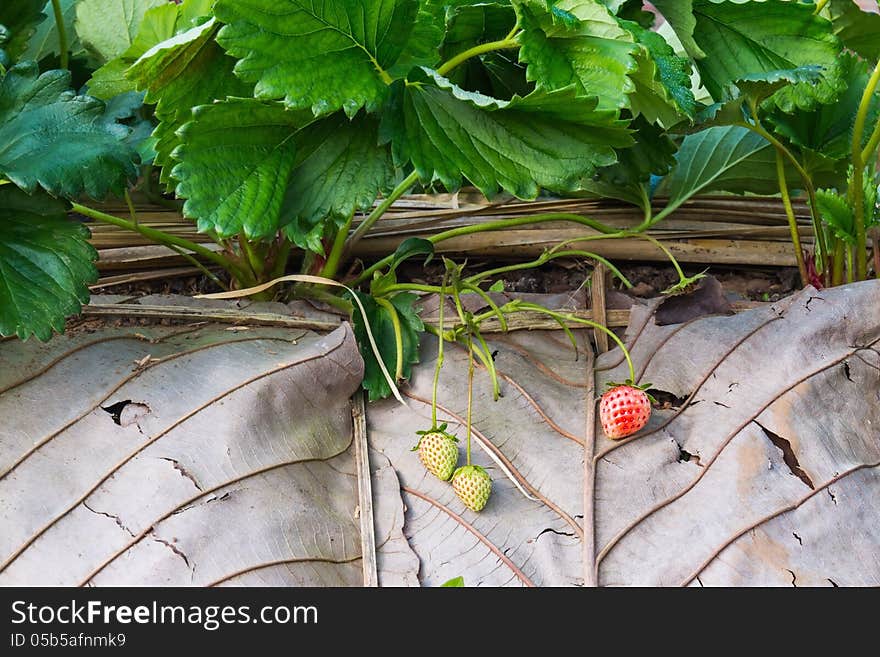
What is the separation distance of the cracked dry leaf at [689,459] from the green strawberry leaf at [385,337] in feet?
0.07

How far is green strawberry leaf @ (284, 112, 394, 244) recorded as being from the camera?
2.65 ft

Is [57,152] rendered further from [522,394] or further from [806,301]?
[806,301]

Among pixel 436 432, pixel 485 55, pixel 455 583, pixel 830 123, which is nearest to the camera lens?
pixel 455 583

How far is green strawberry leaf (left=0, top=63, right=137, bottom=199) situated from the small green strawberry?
34 cm

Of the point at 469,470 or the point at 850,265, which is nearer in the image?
the point at 469,470

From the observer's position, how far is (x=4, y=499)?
74 cm

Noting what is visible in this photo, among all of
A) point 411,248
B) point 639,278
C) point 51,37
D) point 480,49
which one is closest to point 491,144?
point 480,49

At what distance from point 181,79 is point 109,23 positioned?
10.9 inches

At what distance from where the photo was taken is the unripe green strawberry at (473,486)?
2.53 ft

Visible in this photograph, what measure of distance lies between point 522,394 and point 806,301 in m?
0.30

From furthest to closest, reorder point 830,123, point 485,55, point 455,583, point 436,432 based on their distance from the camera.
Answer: point 830,123
point 485,55
point 436,432
point 455,583

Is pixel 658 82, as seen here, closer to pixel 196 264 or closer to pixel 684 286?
pixel 684 286

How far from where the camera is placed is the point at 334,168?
819mm

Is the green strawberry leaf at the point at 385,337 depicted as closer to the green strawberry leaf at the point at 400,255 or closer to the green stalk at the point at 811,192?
the green strawberry leaf at the point at 400,255
